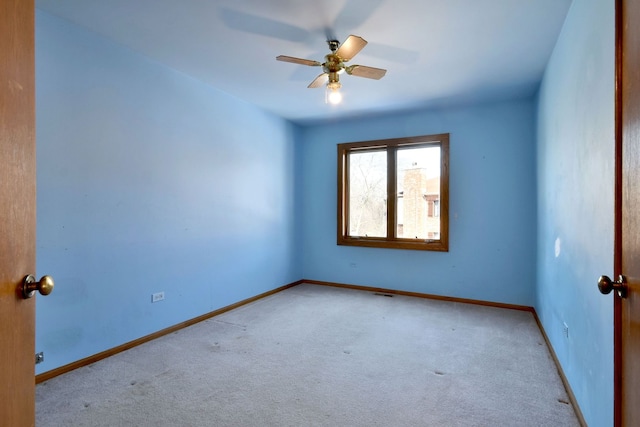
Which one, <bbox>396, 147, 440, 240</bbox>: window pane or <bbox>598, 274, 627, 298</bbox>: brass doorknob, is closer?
<bbox>598, 274, 627, 298</bbox>: brass doorknob

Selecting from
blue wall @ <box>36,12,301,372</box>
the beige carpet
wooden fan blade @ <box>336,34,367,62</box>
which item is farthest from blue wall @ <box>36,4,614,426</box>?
wooden fan blade @ <box>336,34,367,62</box>

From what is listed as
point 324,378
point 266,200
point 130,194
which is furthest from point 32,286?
point 266,200

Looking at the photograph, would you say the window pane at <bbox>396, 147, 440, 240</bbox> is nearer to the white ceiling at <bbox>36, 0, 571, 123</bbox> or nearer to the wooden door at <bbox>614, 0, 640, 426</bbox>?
the white ceiling at <bbox>36, 0, 571, 123</bbox>

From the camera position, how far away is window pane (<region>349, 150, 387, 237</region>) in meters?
4.96

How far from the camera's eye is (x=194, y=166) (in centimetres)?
352

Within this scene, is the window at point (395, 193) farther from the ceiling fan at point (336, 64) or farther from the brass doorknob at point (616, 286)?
the brass doorknob at point (616, 286)

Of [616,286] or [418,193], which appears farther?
[418,193]

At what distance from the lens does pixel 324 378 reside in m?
2.38

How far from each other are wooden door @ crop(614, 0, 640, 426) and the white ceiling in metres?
1.45

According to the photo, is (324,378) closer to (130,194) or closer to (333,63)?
(130,194)

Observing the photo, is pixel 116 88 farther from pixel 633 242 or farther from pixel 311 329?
pixel 633 242

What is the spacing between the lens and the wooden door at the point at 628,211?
95cm

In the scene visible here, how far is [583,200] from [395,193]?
9.61 ft

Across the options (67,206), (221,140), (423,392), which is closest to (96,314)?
(67,206)
